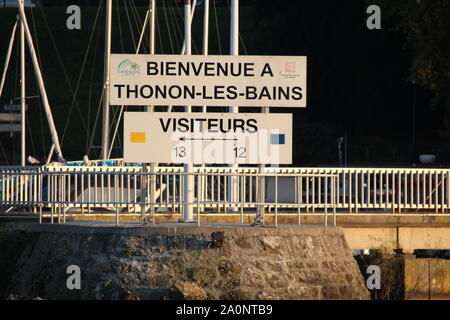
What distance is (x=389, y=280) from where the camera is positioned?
23.3 meters

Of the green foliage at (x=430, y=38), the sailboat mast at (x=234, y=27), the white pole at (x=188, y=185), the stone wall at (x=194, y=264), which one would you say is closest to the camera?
the stone wall at (x=194, y=264)

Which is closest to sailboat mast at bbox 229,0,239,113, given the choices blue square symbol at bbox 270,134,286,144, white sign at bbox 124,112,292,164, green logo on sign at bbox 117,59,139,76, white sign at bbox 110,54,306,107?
white sign at bbox 110,54,306,107

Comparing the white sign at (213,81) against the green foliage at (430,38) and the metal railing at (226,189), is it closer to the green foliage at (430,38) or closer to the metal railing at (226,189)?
the metal railing at (226,189)

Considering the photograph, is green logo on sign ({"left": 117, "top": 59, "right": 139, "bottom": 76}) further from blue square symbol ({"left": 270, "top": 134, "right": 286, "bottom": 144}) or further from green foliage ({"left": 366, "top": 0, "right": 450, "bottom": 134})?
green foliage ({"left": 366, "top": 0, "right": 450, "bottom": 134})

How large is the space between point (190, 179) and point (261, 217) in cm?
148

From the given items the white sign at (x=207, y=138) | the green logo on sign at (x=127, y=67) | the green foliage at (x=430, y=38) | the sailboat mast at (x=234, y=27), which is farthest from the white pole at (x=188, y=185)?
the green foliage at (x=430, y=38)

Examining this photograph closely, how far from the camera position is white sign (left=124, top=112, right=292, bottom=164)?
21109 mm

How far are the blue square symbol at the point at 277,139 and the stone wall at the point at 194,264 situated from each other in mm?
2062

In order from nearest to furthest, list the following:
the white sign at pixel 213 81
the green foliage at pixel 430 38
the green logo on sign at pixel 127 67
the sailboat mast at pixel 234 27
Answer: the green logo on sign at pixel 127 67
the white sign at pixel 213 81
the sailboat mast at pixel 234 27
the green foliage at pixel 430 38

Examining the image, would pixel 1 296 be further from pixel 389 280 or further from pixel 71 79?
→ pixel 71 79

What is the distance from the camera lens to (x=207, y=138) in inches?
835

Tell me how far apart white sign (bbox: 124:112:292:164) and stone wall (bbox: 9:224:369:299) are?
2007 mm

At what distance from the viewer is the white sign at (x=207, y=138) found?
2111 cm
